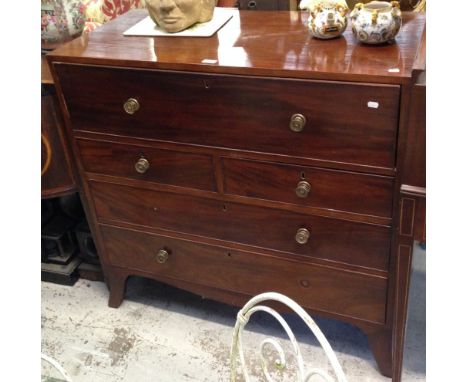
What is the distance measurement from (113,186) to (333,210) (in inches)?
23.6

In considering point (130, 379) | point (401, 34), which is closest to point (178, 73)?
point (401, 34)

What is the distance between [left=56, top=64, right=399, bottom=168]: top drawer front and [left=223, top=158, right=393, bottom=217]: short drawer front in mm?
42

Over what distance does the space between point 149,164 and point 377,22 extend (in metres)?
0.63

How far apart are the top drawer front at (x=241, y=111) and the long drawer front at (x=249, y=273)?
318 mm

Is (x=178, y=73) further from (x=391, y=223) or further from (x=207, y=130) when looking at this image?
(x=391, y=223)

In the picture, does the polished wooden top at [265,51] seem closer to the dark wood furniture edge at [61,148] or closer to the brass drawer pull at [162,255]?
the dark wood furniture edge at [61,148]

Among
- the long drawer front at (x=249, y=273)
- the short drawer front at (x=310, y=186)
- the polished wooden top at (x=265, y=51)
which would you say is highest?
the polished wooden top at (x=265, y=51)

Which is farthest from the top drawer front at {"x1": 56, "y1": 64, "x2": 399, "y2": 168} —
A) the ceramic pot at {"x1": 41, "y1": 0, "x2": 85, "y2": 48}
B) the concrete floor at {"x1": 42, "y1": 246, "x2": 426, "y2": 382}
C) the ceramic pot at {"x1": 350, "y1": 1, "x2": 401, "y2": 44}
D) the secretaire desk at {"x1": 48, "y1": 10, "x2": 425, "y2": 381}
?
the concrete floor at {"x1": 42, "y1": 246, "x2": 426, "y2": 382}

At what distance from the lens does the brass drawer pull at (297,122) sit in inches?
44.6

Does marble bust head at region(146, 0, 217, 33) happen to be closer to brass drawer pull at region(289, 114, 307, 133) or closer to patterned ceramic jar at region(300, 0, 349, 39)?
patterned ceramic jar at region(300, 0, 349, 39)

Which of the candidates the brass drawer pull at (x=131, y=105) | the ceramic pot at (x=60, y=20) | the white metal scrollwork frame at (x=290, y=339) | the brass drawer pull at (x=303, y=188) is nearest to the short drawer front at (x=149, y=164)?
the brass drawer pull at (x=131, y=105)

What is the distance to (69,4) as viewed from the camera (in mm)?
1514

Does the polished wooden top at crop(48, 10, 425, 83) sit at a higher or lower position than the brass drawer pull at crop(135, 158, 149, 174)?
higher

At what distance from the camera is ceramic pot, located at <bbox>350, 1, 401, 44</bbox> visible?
1085mm
